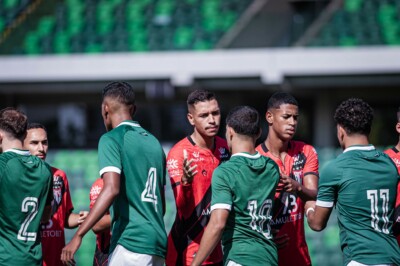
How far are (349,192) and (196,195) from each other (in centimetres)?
138

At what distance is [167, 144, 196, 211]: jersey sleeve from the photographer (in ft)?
19.3

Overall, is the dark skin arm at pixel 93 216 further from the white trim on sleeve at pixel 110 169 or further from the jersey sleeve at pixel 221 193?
the jersey sleeve at pixel 221 193

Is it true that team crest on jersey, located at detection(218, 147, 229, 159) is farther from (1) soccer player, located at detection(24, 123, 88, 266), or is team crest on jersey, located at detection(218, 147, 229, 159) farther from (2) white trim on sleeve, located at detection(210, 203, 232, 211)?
(1) soccer player, located at detection(24, 123, 88, 266)

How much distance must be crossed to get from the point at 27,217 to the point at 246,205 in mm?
1546

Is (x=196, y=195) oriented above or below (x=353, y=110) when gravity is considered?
below

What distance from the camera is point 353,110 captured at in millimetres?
5117

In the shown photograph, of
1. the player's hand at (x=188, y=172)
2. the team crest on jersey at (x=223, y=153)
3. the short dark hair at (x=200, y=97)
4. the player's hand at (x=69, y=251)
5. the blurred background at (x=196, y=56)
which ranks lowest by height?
the player's hand at (x=69, y=251)

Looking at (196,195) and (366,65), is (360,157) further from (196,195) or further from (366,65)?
(366,65)

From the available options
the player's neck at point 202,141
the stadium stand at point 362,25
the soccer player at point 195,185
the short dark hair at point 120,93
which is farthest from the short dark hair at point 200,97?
the stadium stand at point 362,25

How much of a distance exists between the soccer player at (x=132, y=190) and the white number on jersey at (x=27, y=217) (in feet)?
1.82

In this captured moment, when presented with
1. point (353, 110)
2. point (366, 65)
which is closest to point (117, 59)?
point (366, 65)

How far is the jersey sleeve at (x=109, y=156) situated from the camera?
5.09 meters

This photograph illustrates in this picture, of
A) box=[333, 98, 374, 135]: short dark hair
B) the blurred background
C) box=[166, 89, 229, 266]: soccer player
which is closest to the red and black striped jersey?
box=[166, 89, 229, 266]: soccer player

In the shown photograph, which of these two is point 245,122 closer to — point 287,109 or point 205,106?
point 205,106
